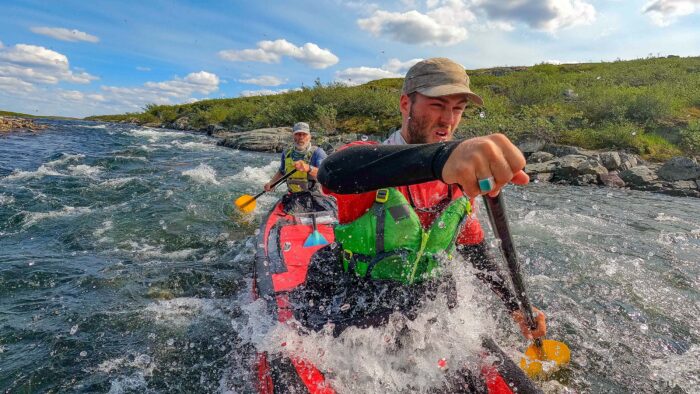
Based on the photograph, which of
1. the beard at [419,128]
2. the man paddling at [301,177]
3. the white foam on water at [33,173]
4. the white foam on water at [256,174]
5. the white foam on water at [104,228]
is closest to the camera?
the beard at [419,128]

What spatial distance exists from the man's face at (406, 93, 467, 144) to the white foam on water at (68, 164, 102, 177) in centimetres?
1345

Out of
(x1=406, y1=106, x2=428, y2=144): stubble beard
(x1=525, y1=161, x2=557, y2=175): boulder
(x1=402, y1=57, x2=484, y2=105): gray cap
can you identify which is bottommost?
(x1=525, y1=161, x2=557, y2=175): boulder

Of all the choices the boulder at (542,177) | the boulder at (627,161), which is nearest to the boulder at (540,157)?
the boulder at (542,177)

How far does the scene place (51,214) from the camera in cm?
816

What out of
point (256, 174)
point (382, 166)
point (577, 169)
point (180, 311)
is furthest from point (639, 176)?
point (382, 166)

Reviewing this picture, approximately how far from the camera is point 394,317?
8.02ft

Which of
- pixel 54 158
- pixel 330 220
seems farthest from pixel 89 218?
pixel 54 158

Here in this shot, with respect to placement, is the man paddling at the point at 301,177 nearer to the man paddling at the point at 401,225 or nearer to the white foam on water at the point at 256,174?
the man paddling at the point at 401,225

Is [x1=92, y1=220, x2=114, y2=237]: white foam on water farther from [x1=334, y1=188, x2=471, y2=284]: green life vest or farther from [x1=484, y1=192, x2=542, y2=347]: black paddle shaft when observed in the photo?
[x1=484, y1=192, x2=542, y2=347]: black paddle shaft

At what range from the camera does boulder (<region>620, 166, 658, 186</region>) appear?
11.6 metres

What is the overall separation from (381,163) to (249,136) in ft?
71.8

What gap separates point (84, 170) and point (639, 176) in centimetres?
1715

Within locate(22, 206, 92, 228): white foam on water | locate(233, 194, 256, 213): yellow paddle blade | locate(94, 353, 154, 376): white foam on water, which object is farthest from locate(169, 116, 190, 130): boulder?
locate(94, 353, 154, 376): white foam on water

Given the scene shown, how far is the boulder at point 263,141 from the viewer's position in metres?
Result: 21.2
